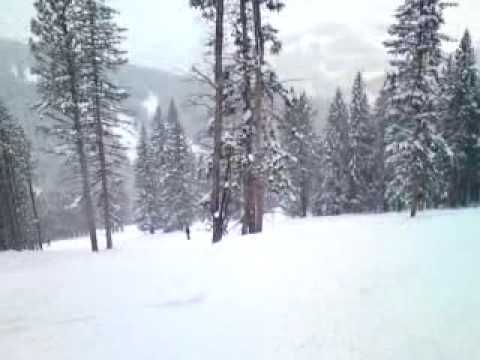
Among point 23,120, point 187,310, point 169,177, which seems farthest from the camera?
point 23,120

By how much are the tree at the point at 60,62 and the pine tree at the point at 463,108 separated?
23.7 m

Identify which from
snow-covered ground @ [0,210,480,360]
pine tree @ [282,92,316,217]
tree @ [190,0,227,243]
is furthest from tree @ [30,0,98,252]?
pine tree @ [282,92,316,217]

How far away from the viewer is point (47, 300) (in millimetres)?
6098

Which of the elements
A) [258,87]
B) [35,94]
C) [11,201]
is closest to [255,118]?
[258,87]

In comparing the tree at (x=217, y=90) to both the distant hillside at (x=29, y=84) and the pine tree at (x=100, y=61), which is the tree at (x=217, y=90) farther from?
the distant hillside at (x=29, y=84)

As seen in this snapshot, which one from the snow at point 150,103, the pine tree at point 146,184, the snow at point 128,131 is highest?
the snow at point 150,103

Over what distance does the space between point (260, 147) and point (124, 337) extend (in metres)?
7.33

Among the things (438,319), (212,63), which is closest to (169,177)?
(212,63)

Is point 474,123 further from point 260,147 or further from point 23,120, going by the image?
point 23,120

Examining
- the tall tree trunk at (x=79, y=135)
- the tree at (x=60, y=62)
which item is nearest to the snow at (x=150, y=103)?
the tall tree trunk at (x=79, y=135)

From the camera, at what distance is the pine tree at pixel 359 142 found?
2878cm

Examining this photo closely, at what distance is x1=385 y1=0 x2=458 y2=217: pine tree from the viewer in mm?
15062

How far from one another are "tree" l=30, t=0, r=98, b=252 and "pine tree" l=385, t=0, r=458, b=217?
14970 millimetres

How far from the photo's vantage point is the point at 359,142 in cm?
2906
